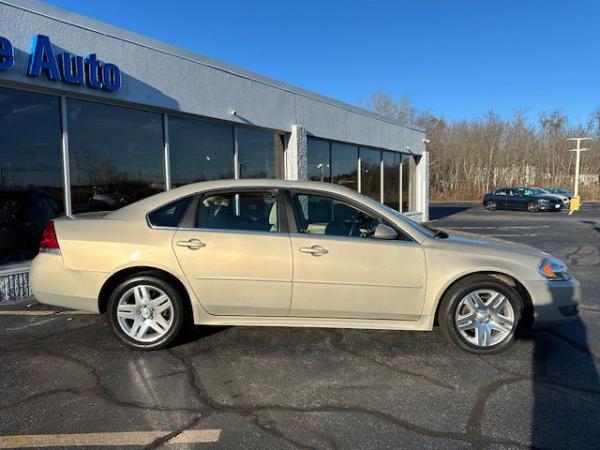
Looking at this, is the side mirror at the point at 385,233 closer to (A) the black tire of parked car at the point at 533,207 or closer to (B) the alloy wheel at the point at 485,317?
(B) the alloy wheel at the point at 485,317

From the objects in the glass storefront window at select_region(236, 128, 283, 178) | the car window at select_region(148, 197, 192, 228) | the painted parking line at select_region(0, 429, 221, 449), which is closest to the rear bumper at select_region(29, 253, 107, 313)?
the car window at select_region(148, 197, 192, 228)

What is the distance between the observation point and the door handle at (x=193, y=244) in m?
4.10

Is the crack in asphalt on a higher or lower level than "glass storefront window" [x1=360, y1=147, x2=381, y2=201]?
lower

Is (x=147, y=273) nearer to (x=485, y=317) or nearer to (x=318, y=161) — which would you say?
(x=485, y=317)

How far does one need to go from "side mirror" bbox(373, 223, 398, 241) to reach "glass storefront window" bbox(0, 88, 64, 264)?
4939 mm

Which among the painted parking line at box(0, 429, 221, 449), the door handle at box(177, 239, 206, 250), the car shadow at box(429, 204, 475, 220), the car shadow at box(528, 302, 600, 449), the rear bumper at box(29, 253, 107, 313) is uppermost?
A: the door handle at box(177, 239, 206, 250)

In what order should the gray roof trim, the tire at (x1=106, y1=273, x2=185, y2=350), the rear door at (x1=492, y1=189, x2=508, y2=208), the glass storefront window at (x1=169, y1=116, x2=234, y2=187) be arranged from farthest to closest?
1. the rear door at (x1=492, y1=189, x2=508, y2=208)
2. the glass storefront window at (x1=169, y1=116, x2=234, y2=187)
3. the gray roof trim
4. the tire at (x1=106, y1=273, x2=185, y2=350)

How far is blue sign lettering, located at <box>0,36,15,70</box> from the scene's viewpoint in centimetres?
560

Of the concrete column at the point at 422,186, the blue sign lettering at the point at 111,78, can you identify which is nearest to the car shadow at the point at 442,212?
the concrete column at the point at 422,186

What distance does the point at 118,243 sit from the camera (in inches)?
163

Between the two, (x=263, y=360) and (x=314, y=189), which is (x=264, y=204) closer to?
(x=314, y=189)

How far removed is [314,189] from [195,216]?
3.68ft

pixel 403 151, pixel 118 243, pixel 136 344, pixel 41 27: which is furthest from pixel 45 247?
pixel 403 151

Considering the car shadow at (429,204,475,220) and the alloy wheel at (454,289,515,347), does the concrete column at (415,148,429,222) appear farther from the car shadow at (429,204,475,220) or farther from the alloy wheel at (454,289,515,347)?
the alloy wheel at (454,289,515,347)
